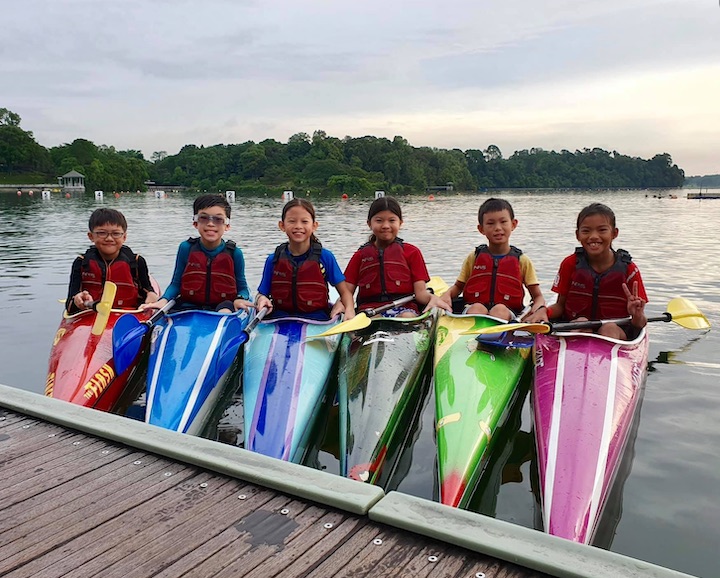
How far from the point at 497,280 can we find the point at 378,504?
307cm

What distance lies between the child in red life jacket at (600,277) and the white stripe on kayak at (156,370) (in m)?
3.07

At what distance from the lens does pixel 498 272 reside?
4.88m

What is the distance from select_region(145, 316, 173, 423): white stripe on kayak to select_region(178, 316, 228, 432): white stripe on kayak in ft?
0.72

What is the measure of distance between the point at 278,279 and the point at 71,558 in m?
3.13

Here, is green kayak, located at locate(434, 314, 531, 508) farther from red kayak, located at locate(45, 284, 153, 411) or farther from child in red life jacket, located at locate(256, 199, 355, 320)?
red kayak, located at locate(45, 284, 153, 411)

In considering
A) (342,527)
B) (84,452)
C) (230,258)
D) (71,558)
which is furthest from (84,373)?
(342,527)

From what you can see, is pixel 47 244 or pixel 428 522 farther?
pixel 47 244

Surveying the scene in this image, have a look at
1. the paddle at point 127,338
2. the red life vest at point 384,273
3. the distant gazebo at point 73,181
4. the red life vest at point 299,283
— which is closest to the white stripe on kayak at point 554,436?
the red life vest at point 384,273

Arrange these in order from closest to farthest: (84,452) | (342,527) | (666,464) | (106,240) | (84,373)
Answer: (342,527) < (84,452) < (666,464) < (84,373) < (106,240)

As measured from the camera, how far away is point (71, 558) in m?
1.89

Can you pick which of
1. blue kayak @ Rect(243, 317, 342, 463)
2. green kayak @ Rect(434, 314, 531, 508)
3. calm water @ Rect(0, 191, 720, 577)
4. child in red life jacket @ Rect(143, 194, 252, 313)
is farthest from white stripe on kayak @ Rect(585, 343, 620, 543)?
child in red life jacket @ Rect(143, 194, 252, 313)

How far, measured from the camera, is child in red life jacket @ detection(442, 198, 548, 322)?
4.84 m

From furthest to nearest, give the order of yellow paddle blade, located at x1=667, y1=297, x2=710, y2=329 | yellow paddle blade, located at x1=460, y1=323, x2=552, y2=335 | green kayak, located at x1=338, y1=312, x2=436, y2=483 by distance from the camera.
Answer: yellow paddle blade, located at x1=667, y1=297, x2=710, y2=329 < yellow paddle blade, located at x1=460, y1=323, x2=552, y2=335 < green kayak, located at x1=338, y1=312, x2=436, y2=483

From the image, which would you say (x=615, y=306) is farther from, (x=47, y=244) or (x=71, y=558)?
(x=47, y=244)
